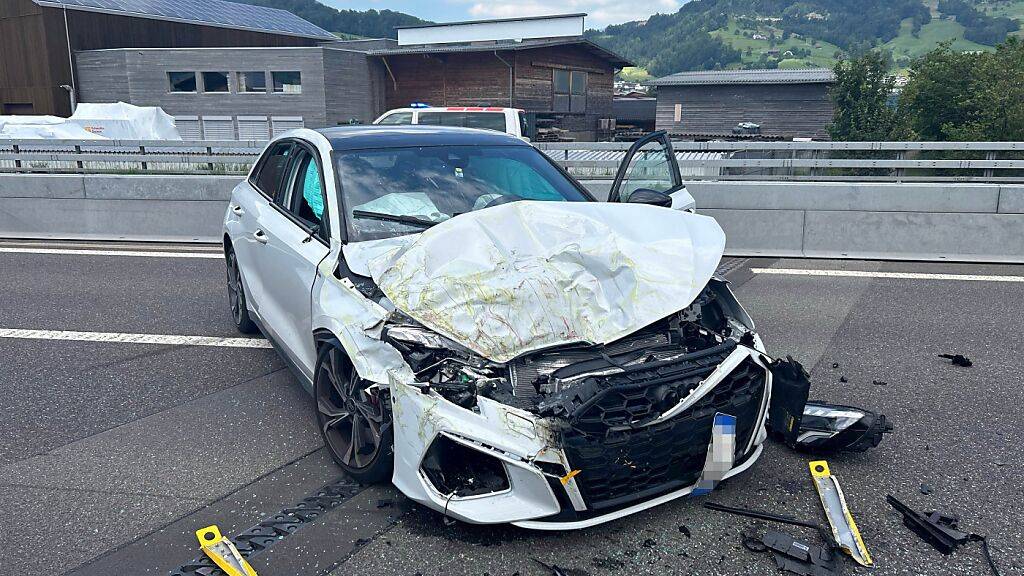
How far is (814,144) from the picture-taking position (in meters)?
9.62

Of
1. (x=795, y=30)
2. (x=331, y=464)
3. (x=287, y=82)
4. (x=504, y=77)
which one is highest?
(x=795, y=30)

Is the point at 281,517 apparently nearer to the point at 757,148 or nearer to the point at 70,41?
the point at 757,148

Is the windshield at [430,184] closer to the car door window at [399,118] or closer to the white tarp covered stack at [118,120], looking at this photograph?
the car door window at [399,118]

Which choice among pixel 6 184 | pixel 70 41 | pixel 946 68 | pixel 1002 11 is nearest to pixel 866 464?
pixel 6 184

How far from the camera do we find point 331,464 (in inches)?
147

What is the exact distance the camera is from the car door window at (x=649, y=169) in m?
5.16

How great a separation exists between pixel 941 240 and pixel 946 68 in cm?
2720

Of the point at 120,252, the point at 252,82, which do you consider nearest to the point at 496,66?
the point at 252,82

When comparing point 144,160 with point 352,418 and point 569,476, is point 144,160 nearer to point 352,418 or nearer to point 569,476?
point 352,418

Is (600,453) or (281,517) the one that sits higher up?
(600,453)

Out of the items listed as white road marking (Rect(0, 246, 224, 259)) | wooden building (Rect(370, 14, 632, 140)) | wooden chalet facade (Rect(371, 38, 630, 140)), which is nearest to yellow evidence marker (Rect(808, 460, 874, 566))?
white road marking (Rect(0, 246, 224, 259))

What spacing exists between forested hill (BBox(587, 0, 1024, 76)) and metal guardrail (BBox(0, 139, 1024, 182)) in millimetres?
132509

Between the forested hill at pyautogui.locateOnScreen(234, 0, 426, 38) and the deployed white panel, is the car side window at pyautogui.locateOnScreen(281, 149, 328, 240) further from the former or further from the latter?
the forested hill at pyautogui.locateOnScreen(234, 0, 426, 38)

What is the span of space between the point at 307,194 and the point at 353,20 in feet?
406
